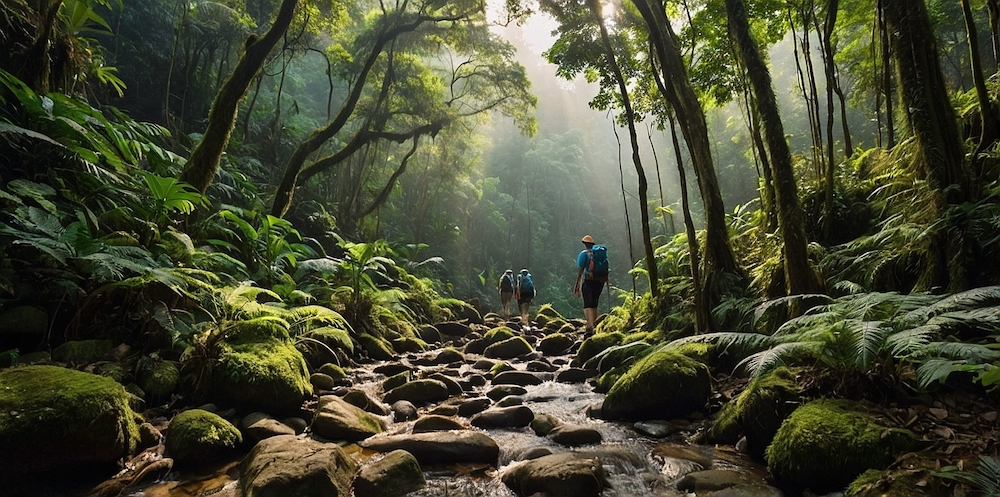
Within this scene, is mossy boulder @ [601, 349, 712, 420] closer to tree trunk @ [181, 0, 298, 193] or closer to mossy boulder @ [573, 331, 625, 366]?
mossy boulder @ [573, 331, 625, 366]

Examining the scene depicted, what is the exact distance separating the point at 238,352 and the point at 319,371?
63.9 inches

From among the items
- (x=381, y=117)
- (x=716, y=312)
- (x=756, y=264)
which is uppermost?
(x=381, y=117)

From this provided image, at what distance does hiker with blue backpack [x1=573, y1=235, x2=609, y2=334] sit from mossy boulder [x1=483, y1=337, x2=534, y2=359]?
5.15ft

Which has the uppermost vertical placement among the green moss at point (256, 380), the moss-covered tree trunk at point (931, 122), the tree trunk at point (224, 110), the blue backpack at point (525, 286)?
the tree trunk at point (224, 110)

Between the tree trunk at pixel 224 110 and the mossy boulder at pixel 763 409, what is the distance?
7678mm

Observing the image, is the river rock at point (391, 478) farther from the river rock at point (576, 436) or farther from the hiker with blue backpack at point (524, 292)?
the hiker with blue backpack at point (524, 292)

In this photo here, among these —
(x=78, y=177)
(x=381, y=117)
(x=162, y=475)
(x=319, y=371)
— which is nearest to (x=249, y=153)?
(x=381, y=117)

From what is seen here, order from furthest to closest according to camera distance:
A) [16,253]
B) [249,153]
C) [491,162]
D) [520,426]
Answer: [491,162], [249,153], [520,426], [16,253]

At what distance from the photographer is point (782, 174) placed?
484 centimetres

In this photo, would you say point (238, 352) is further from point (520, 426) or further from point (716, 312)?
point (716, 312)

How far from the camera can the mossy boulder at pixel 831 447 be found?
8.00 feet

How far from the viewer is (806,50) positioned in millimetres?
7562

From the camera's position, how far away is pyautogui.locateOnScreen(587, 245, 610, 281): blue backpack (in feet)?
29.5

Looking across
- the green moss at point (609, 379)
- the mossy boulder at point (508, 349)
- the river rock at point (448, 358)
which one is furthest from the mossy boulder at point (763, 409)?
the mossy boulder at point (508, 349)
